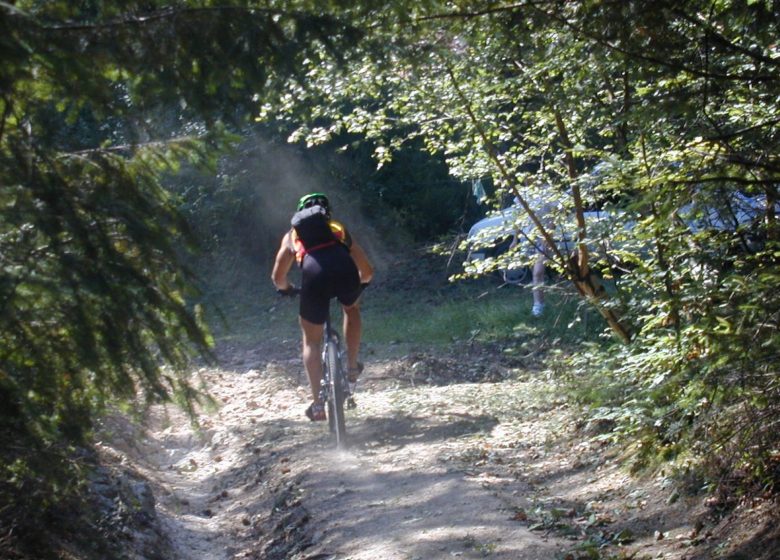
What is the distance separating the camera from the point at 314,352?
8555 millimetres

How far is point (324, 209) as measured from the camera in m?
8.42

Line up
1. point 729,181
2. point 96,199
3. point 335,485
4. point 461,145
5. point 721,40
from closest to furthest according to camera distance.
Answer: point 96,199
point 729,181
point 721,40
point 335,485
point 461,145

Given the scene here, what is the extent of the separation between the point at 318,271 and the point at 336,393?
3.28ft

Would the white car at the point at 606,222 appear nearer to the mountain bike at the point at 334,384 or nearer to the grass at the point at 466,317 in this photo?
the mountain bike at the point at 334,384

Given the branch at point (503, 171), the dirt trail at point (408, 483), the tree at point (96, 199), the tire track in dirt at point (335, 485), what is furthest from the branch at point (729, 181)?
the branch at point (503, 171)

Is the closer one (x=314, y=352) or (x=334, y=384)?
(x=334, y=384)

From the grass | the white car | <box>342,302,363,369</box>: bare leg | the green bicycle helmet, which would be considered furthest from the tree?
the grass

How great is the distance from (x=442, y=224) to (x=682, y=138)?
16.1 m

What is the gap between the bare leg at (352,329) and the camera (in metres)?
8.69

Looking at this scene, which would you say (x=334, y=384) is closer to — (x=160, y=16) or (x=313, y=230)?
(x=313, y=230)

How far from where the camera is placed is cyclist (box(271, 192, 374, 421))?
8242mm

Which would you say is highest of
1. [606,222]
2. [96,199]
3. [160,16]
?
[160,16]

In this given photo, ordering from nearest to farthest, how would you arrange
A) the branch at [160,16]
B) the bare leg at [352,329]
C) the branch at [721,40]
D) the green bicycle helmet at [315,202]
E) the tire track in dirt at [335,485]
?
the branch at [160,16]
the branch at [721,40]
the tire track in dirt at [335,485]
the green bicycle helmet at [315,202]
the bare leg at [352,329]

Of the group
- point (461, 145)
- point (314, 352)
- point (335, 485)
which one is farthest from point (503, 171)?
point (335, 485)
